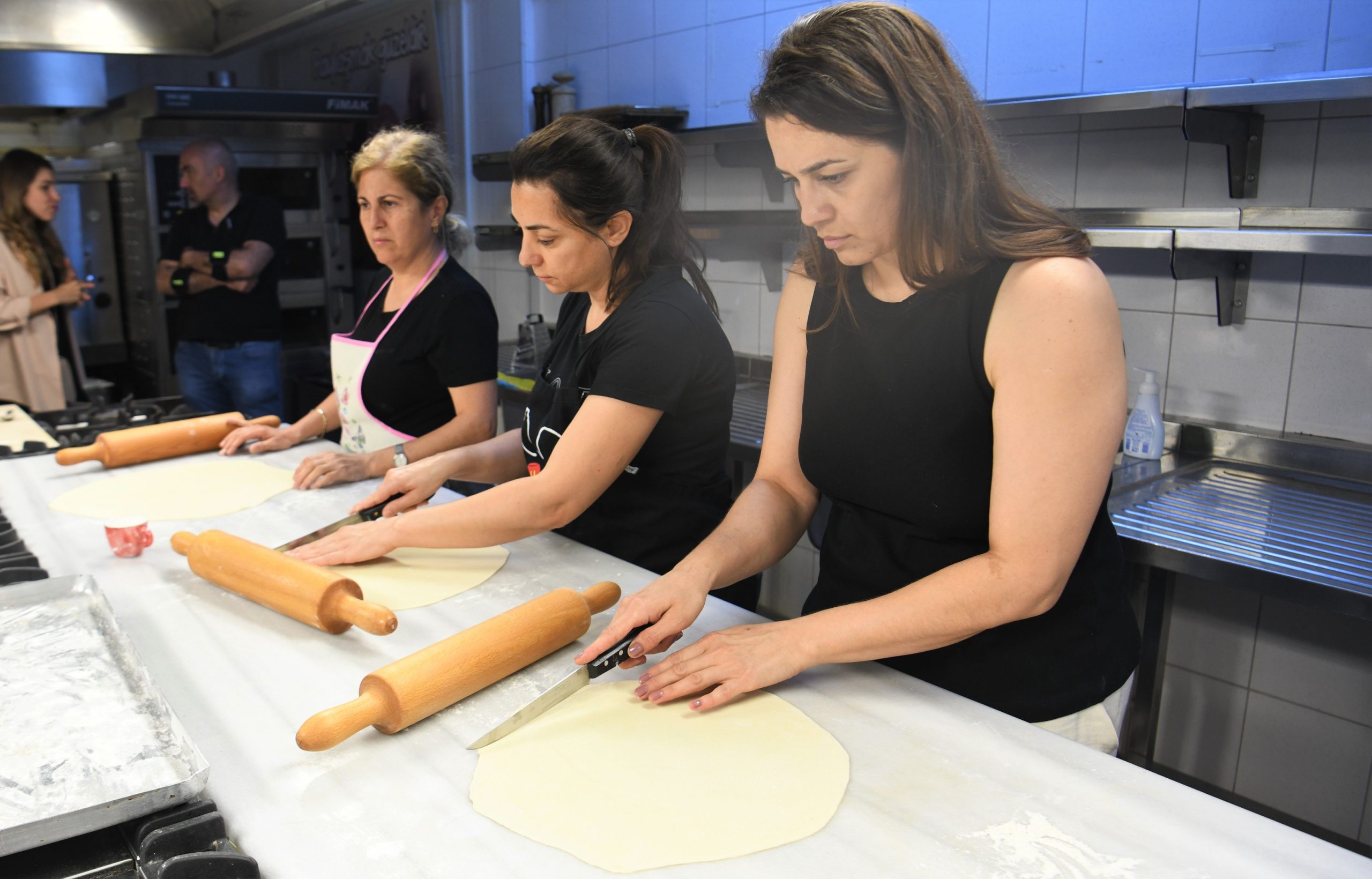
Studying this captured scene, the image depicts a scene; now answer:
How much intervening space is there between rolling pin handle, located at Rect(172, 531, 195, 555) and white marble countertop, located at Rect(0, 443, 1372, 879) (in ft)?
0.45

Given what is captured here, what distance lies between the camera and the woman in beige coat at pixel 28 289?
133 inches

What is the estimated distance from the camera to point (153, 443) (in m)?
1.91

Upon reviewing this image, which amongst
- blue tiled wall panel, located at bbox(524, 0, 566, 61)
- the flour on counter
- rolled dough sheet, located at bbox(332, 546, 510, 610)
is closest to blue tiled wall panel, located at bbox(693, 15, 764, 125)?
blue tiled wall panel, located at bbox(524, 0, 566, 61)

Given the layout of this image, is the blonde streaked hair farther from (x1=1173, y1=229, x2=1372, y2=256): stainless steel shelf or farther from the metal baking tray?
(x1=1173, y1=229, x2=1372, y2=256): stainless steel shelf

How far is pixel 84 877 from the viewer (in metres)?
0.73

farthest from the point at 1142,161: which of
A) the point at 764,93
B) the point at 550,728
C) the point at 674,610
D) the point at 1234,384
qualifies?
the point at 550,728

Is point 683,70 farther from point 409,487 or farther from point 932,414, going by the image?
point 932,414

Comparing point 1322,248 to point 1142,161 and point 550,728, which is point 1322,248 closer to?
point 1142,161

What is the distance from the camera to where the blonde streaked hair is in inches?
73.6

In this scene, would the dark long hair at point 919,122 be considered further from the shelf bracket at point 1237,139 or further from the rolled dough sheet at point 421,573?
the shelf bracket at point 1237,139

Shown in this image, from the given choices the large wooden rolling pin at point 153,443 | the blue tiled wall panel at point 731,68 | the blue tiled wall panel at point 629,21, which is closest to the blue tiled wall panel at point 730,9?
the blue tiled wall panel at point 731,68

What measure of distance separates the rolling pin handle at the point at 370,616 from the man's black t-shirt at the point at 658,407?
43 centimetres

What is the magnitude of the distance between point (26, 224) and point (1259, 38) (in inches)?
149

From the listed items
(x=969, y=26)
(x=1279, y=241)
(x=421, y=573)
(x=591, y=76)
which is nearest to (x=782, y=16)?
(x=969, y=26)
